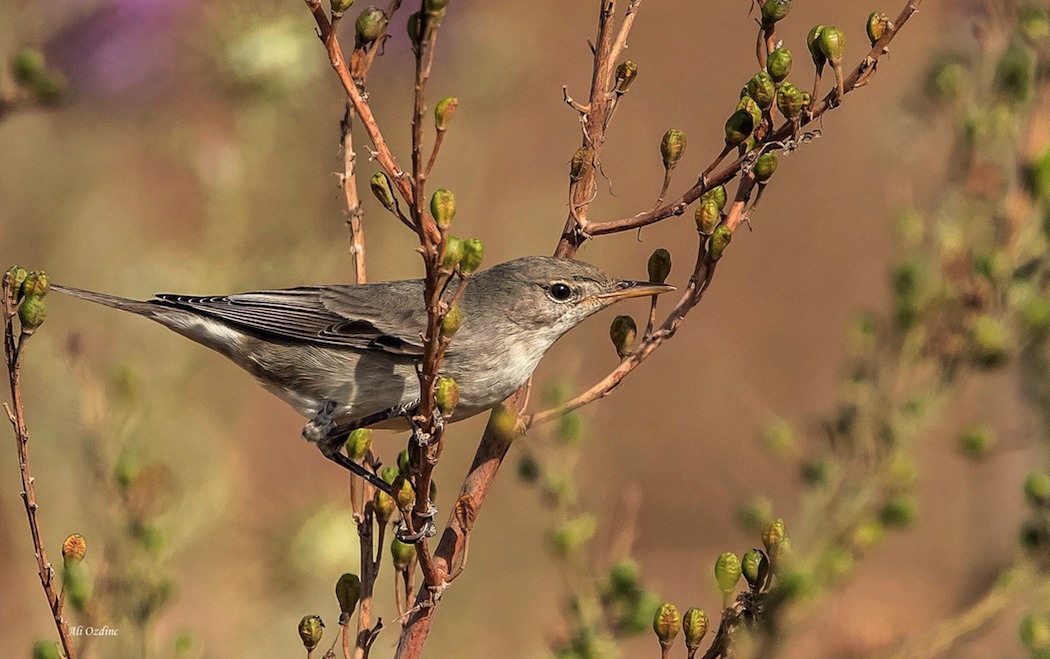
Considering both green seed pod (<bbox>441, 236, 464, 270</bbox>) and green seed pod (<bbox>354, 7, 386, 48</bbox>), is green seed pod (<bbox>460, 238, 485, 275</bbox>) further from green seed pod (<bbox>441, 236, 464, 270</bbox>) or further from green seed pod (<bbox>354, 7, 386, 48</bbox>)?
green seed pod (<bbox>354, 7, 386, 48</bbox>)

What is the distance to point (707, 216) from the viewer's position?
220cm

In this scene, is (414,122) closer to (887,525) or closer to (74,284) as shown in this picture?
(887,525)

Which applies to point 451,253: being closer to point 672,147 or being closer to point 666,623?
point 672,147

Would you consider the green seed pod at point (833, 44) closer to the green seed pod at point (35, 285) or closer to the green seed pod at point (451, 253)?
the green seed pod at point (451, 253)

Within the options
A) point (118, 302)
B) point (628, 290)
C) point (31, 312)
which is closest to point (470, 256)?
point (31, 312)

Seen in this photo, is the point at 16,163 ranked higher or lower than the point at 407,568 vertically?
higher

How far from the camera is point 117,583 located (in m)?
2.63

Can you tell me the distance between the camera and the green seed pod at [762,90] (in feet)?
6.89

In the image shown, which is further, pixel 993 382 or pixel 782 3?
pixel 993 382

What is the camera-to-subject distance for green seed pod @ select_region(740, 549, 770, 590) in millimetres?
2020

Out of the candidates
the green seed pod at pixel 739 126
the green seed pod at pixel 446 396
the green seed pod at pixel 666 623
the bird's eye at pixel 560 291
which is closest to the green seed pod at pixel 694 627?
the green seed pod at pixel 666 623

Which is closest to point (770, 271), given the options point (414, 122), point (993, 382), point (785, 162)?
point (785, 162)

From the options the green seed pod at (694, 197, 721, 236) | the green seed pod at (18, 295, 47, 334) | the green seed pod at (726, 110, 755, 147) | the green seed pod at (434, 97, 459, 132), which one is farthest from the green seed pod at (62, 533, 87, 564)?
the green seed pod at (726, 110, 755, 147)

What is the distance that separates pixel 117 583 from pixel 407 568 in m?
0.77
